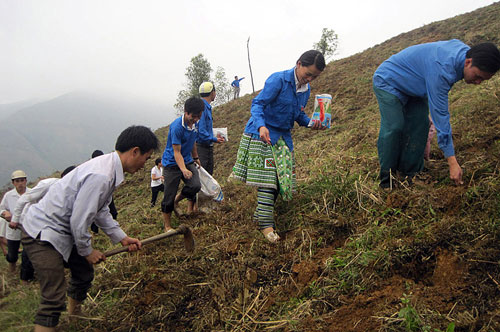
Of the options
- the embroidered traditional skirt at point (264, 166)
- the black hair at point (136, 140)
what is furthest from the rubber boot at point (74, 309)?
the embroidered traditional skirt at point (264, 166)

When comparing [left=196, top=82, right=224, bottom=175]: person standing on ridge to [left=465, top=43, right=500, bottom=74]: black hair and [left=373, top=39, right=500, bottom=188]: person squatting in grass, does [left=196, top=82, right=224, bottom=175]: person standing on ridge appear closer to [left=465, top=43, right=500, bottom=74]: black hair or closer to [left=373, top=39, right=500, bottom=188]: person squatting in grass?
[left=373, top=39, right=500, bottom=188]: person squatting in grass

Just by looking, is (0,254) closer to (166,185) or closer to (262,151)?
(166,185)

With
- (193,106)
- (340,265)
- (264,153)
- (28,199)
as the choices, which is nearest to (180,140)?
(193,106)

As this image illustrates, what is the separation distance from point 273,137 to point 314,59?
29.1 inches

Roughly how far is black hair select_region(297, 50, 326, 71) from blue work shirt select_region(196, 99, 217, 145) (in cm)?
186

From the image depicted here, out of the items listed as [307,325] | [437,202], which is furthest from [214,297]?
[437,202]

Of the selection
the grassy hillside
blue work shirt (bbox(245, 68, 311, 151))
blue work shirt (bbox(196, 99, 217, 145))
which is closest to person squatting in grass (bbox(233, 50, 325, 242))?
blue work shirt (bbox(245, 68, 311, 151))

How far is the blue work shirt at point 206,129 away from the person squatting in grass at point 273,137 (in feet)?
4.75

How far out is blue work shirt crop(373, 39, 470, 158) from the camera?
2.23 meters

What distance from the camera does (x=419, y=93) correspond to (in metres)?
2.63

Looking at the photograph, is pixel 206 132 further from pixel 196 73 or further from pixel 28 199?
pixel 196 73

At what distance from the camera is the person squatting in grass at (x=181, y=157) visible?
3584 millimetres

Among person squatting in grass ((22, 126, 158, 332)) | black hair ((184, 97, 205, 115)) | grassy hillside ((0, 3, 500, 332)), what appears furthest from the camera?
black hair ((184, 97, 205, 115))

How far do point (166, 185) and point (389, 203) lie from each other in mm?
2424
